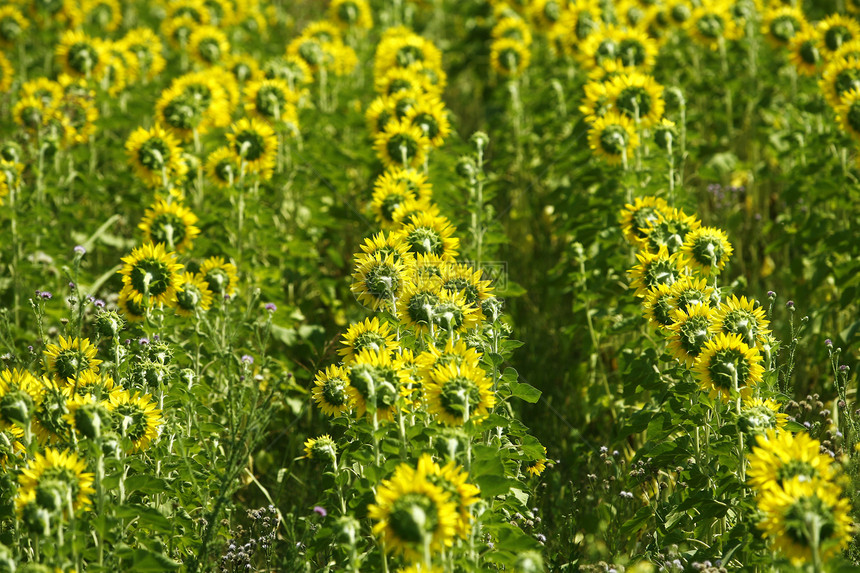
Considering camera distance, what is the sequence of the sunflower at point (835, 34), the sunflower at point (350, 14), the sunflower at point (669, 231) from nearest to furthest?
1. the sunflower at point (669, 231)
2. the sunflower at point (835, 34)
3. the sunflower at point (350, 14)

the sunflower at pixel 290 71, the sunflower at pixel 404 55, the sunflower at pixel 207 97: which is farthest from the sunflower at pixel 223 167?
the sunflower at pixel 404 55

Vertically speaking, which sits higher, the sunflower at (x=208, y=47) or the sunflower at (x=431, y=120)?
the sunflower at (x=208, y=47)

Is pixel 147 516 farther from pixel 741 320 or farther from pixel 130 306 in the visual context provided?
pixel 741 320

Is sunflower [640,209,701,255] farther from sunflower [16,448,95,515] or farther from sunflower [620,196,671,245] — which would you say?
sunflower [16,448,95,515]

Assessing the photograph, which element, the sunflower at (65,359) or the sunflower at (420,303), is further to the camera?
the sunflower at (65,359)

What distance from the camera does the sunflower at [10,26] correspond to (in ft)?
23.8

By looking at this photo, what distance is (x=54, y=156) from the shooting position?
4887 mm

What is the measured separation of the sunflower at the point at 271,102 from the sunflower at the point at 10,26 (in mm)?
3349

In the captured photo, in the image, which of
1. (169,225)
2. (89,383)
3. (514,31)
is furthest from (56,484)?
(514,31)

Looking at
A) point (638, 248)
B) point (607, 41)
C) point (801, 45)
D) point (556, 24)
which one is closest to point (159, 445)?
point (638, 248)

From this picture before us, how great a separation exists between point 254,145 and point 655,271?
7.07ft

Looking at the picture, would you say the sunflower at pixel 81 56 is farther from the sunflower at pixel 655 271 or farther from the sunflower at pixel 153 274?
the sunflower at pixel 655 271

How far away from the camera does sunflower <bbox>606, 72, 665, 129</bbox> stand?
4273 millimetres

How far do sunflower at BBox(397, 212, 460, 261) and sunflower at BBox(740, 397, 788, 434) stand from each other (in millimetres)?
1171
